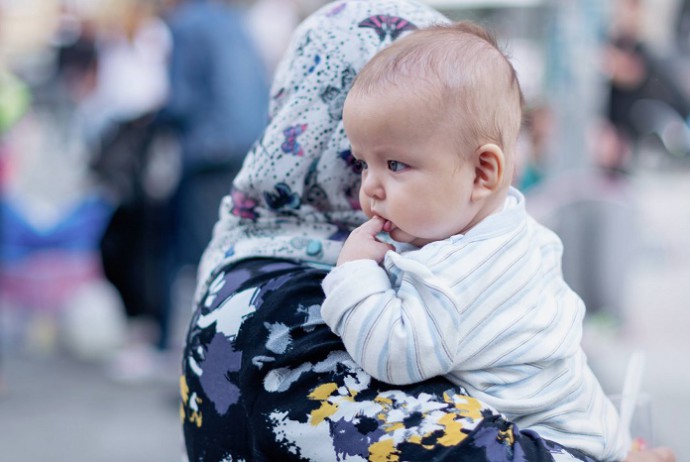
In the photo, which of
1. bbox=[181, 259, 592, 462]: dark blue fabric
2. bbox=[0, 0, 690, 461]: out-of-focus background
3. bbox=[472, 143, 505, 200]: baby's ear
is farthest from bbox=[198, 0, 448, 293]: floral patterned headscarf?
bbox=[0, 0, 690, 461]: out-of-focus background

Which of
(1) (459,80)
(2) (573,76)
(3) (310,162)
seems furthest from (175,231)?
(1) (459,80)

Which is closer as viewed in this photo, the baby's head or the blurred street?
the baby's head

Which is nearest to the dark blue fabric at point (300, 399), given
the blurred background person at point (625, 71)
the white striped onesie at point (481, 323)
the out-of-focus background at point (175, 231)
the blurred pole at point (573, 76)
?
the white striped onesie at point (481, 323)

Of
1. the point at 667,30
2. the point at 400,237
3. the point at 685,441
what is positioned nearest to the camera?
the point at 400,237

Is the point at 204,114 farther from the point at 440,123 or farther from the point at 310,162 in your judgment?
the point at 440,123

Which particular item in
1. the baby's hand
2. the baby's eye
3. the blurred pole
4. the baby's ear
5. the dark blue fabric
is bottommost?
the dark blue fabric

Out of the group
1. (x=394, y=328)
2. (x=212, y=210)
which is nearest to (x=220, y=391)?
(x=394, y=328)

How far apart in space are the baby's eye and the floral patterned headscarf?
0.23 m

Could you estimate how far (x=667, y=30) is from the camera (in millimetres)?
13469

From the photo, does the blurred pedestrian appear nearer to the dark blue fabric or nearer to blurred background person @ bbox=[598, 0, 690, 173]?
blurred background person @ bbox=[598, 0, 690, 173]

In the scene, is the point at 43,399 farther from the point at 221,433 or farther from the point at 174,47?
the point at 221,433

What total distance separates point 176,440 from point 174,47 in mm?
2002

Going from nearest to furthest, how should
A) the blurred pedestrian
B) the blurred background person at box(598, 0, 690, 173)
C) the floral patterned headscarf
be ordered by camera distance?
the floral patterned headscarf < the blurred pedestrian < the blurred background person at box(598, 0, 690, 173)

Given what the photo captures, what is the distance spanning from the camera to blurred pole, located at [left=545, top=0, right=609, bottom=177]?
5340 mm
